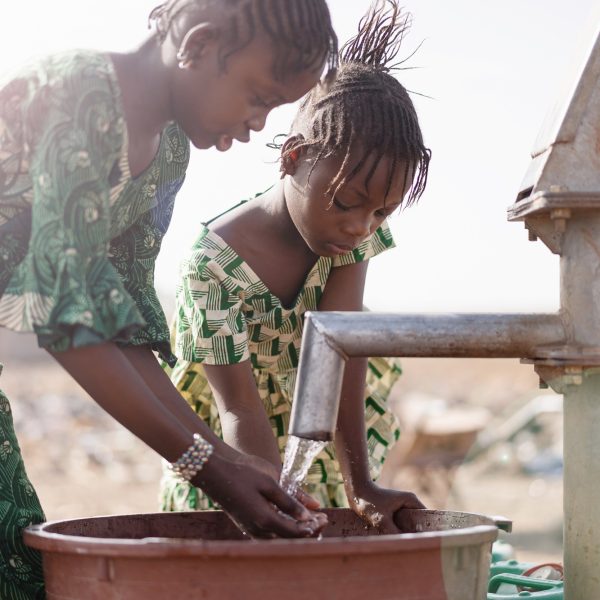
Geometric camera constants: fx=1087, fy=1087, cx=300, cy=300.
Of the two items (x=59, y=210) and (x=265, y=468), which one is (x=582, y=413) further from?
(x=59, y=210)

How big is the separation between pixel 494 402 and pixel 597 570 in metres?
19.8

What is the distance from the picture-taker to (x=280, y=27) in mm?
1654

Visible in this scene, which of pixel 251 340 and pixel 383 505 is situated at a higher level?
pixel 251 340

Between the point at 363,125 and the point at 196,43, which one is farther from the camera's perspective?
the point at 363,125

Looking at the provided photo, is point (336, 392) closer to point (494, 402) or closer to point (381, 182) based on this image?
point (381, 182)

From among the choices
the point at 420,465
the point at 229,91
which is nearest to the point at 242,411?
the point at 229,91

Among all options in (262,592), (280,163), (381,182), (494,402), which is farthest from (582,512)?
(494,402)

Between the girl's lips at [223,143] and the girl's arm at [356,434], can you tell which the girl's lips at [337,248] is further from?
the girl's lips at [223,143]

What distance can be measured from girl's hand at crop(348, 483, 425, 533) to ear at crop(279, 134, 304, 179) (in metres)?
0.66

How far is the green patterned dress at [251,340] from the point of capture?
2.17m

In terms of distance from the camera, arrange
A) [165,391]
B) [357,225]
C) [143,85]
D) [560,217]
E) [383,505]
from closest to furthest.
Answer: [560,217] < [143,85] < [165,391] < [383,505] < [357,225]

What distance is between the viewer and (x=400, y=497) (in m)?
1.95

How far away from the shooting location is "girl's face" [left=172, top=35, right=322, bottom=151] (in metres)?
1.65

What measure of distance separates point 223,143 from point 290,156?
46 cm
